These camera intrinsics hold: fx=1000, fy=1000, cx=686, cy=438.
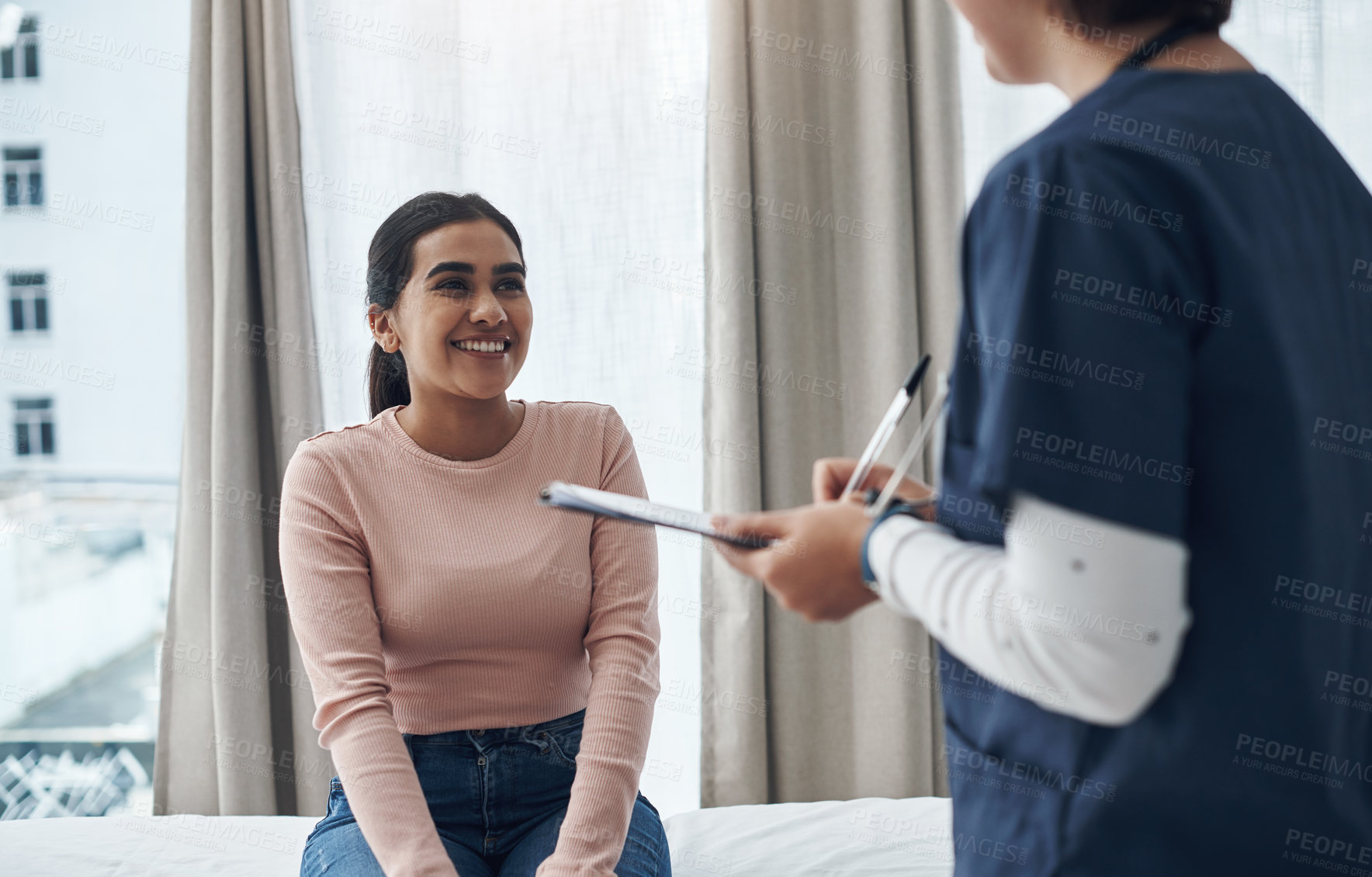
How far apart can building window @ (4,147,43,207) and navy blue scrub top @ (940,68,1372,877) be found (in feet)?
7.85

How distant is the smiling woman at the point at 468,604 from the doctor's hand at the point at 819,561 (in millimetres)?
682

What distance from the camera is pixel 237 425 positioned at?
6.88ft

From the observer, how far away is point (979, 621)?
585mm

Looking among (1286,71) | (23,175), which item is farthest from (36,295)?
(1286,71)

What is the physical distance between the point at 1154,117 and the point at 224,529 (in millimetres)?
1980

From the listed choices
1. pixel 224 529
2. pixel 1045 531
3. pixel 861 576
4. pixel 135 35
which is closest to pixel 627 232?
pixel 224 529

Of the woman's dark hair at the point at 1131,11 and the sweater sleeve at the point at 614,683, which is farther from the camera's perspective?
the sweater sleeve at the point at 614,683

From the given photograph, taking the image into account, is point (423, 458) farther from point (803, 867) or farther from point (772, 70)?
point (772, 70)

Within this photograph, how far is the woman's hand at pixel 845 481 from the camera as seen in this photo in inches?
33.7

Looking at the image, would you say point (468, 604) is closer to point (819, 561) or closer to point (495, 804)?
point (495, 804)

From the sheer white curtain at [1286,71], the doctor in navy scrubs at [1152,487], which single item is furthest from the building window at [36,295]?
the doctor in navy scrubs at [1152,487]

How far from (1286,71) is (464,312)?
1.92m

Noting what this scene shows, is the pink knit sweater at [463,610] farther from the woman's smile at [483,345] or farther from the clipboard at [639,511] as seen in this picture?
the clipboard at [639,511]

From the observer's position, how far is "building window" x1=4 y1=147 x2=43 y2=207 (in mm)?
2283
